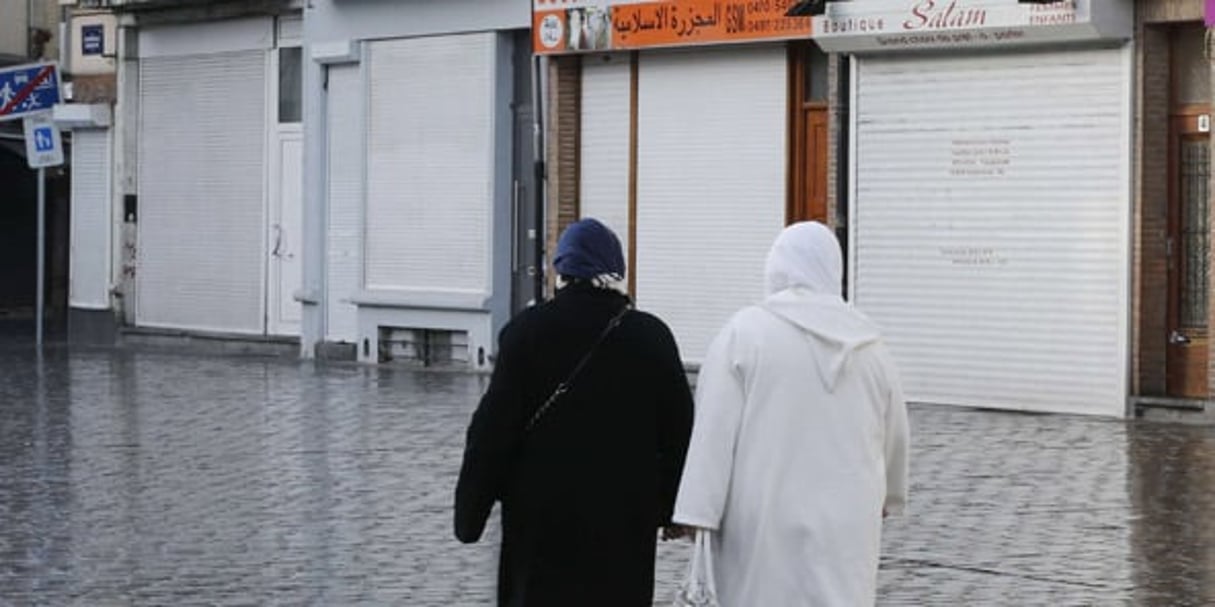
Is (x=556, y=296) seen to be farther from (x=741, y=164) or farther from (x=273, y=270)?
(x=273, y=270)

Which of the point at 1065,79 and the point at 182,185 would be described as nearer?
the point at 1065,79

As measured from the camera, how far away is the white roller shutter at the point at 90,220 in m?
34.7

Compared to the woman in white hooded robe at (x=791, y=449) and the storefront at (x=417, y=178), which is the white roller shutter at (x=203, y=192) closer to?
the storefront at (x=417, y=178)

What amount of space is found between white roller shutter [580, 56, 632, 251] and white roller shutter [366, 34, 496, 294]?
56.3 inches

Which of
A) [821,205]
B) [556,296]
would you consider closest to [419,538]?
[556,296]

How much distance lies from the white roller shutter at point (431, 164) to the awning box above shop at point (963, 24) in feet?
A: 18.6

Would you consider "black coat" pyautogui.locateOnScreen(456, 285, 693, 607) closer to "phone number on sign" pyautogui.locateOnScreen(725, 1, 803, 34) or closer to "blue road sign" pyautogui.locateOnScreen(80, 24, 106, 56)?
"phone number on sign" pyautogui.locateOnScreen(725, 1, 803, 34)

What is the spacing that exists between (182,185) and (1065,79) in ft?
47.2

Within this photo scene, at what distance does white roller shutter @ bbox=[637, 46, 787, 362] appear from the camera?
25.1 m

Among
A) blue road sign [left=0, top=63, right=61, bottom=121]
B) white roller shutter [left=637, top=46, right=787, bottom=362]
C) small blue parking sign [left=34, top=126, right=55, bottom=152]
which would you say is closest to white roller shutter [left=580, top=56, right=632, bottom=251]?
white roller shutter [left=637, top=46, right=787, bottom=362]

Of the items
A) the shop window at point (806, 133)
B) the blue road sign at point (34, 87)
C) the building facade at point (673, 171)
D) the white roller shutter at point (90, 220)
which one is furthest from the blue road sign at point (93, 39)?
the shop window at point (806, 133)

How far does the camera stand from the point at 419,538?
13.3 meters

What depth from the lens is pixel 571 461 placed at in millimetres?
7391

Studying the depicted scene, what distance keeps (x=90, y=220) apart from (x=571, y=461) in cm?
2850
